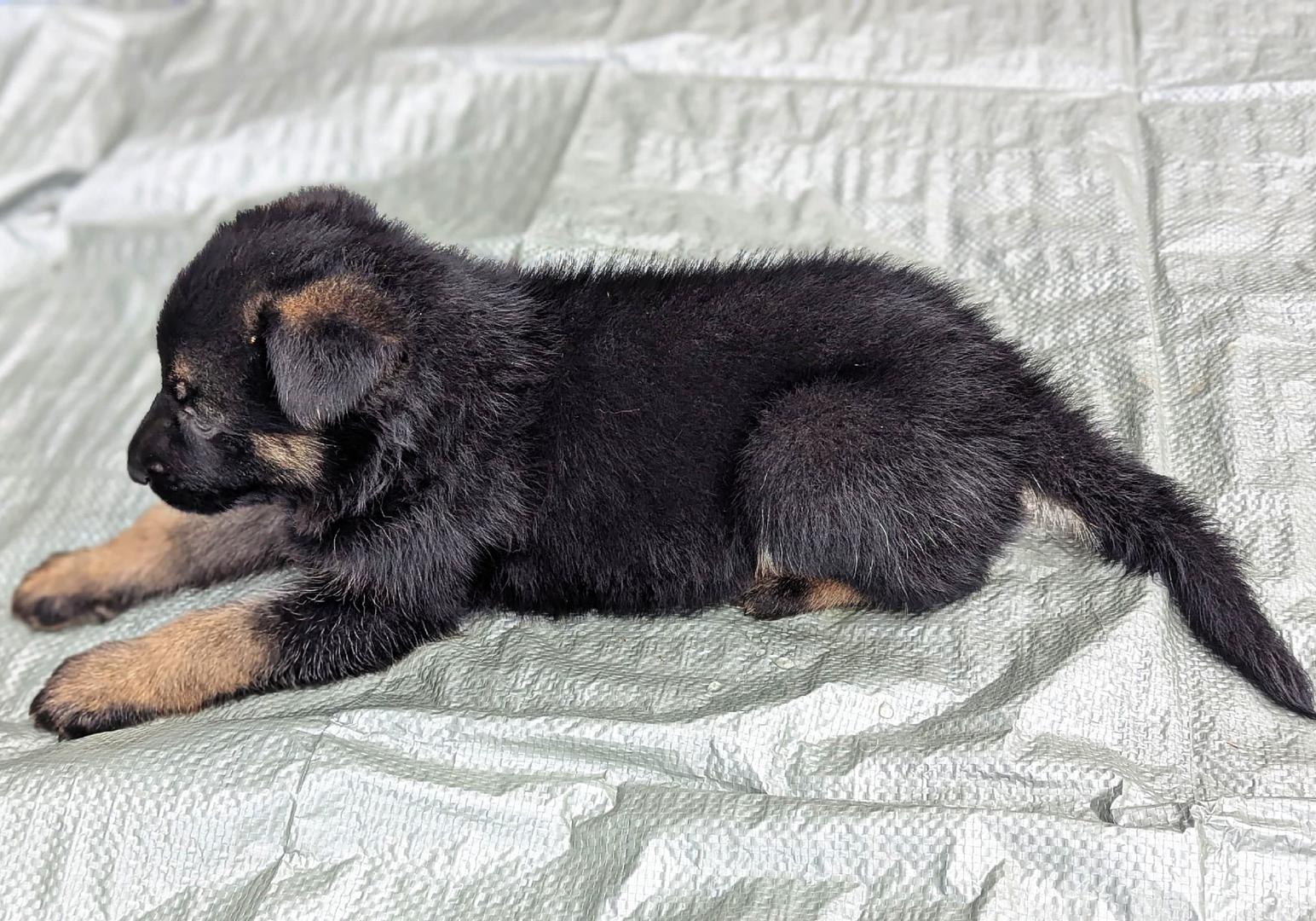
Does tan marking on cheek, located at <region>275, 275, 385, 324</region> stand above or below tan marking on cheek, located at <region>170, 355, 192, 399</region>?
above

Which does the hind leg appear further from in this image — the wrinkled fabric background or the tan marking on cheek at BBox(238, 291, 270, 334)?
the tan marking on cheek at BBox(238, 291, 270, 334)

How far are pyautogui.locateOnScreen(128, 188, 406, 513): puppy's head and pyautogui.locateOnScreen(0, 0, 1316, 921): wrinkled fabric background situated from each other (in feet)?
2.26

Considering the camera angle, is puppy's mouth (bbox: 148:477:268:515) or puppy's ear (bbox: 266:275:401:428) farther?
puppy's mouth (bbox: 148:477:268:515)

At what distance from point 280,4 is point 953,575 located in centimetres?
467

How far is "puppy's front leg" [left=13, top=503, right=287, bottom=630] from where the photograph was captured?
356 cm

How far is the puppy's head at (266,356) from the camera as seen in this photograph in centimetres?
268

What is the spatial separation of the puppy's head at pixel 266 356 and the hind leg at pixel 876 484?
104 centimetres

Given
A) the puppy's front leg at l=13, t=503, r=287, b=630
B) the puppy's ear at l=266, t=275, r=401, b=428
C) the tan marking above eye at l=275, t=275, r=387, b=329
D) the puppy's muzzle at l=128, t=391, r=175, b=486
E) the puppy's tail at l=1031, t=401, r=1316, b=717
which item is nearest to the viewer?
the puppy's ear at l=266, t=275, r=401, b=428

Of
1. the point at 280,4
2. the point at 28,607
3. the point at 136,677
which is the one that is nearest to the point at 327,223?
the point at 136,677

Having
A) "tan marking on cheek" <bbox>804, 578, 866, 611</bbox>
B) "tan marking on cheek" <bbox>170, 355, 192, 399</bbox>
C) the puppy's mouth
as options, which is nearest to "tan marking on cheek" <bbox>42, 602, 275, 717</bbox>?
the puppy's mouth

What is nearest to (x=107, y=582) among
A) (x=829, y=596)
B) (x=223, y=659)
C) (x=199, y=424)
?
(x=223, y=659)

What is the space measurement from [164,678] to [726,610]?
161cm

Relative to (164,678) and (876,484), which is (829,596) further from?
(164,678)

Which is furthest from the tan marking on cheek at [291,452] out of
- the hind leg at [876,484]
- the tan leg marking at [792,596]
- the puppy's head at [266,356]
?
the tan leg marking at [792,596]
